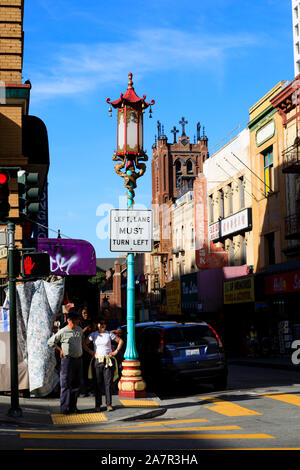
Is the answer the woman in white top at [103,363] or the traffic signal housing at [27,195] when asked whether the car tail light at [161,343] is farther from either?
the traffic signal housing at [27,195]

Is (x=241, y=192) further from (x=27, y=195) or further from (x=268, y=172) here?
(x=27, y=195)

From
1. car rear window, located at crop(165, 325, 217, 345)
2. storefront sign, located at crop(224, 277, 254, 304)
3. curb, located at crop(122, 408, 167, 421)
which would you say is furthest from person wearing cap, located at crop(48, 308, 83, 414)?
storefront sign, located at crop(224, 277, 254, 304)

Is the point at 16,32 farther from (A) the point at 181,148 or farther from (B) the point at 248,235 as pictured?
(A) the point at 181,148

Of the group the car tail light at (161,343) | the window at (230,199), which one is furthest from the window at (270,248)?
the car tail light at (161,343)

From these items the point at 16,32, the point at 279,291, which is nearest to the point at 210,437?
the point at 16,32

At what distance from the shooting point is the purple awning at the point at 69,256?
1897cm

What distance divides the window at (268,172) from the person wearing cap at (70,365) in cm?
2380

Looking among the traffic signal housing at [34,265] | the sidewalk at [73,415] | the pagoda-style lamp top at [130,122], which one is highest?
the pagoda-style lamp top at [130,122]

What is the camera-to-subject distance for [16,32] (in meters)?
17.6

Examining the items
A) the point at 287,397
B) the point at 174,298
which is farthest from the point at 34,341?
the point at 174,298

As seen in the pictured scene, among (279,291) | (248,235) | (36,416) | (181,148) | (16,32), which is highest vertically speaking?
(181,148)

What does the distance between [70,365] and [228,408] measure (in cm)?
315

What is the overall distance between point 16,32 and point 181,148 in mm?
100265

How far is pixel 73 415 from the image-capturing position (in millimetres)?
12297
